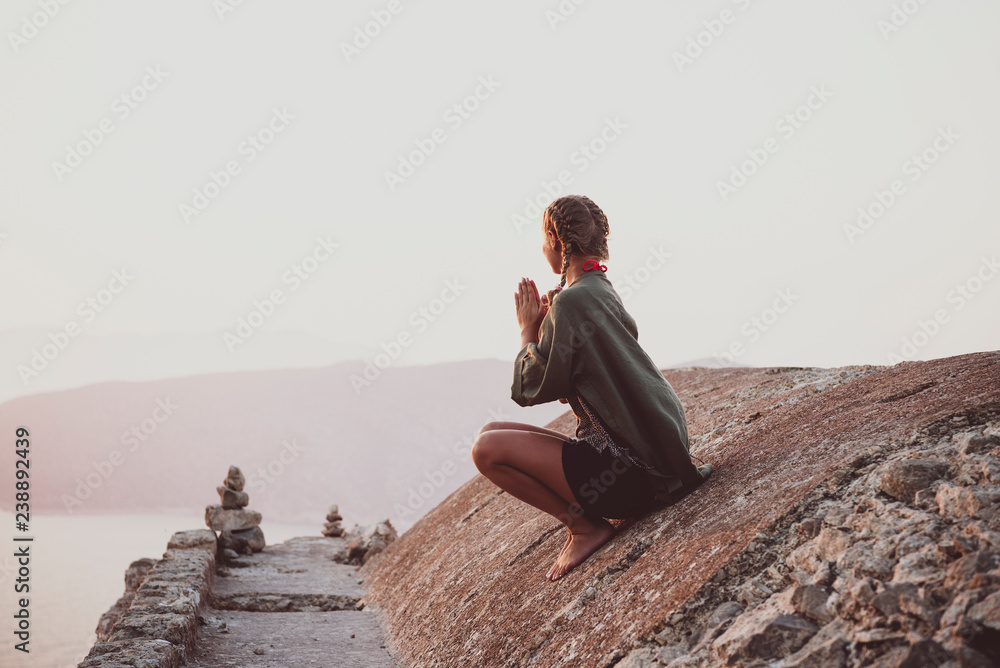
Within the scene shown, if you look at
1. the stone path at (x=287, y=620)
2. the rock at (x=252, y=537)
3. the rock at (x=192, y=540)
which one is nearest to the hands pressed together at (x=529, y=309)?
the stone path at (x=287, y=620)

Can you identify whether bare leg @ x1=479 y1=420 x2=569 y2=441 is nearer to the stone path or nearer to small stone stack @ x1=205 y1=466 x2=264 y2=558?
the stone path

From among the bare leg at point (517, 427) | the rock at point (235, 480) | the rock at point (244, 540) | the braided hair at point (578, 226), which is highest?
the rock at point (235, 480)

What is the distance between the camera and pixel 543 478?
10.7 ft

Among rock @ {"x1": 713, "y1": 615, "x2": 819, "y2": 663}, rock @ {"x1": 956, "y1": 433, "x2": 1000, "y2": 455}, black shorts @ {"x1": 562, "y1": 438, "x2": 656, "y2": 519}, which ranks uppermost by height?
black shorts @ {"x1": 562, "y1": 438, "x2": 656, "y2": 519}

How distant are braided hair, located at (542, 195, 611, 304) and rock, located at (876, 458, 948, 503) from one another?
58.6 inches

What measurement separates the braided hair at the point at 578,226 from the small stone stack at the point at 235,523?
7.50 m

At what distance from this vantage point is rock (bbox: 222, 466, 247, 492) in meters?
10.7

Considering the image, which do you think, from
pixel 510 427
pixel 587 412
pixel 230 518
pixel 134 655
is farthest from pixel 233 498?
pixel 587 412

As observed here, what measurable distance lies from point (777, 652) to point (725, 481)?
120 cm

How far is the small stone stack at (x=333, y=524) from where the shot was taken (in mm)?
12555

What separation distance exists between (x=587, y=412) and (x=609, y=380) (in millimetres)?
215

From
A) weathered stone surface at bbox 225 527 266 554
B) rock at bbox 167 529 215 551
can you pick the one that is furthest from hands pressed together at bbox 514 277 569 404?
weathered stone surface at bbox 225 527 266 554

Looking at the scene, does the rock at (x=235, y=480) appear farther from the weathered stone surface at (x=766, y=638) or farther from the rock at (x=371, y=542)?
the weathered stone surface at (x=766, y=638)

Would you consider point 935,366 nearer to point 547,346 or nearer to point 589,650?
point 547,346
